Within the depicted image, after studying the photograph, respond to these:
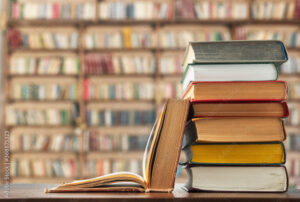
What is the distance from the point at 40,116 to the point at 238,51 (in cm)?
386

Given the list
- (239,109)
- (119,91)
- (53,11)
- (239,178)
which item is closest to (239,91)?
(239,109)

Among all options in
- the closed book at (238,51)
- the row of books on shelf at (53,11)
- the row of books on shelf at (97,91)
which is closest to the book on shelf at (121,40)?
the row of books on shelf at (53,11)

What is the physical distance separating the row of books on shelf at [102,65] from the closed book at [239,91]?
359 cm

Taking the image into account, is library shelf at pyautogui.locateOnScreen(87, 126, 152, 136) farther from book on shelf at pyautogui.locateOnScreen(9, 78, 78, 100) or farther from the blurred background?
book on shelf at pyautogui.locateOnScreen(9, 78, 78, 100)

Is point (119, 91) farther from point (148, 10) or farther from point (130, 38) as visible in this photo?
point (148, 10)

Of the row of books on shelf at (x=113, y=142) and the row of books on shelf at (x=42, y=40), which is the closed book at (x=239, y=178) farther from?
the row of books on shelf at (x=42, y=40)

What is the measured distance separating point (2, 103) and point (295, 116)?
3238 millimetres

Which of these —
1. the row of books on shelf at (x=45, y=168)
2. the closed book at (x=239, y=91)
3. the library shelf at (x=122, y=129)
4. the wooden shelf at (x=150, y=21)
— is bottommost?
the row of books on shelf at (x=45, y=168)

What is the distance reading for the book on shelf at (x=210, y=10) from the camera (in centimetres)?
425

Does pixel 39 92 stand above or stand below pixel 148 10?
below

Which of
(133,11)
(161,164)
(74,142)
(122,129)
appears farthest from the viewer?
(122,129)

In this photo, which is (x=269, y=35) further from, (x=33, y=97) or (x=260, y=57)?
(x=260, y=57)

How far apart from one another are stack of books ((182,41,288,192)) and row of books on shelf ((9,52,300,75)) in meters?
3.57

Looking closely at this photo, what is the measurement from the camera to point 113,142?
13.8 ft
